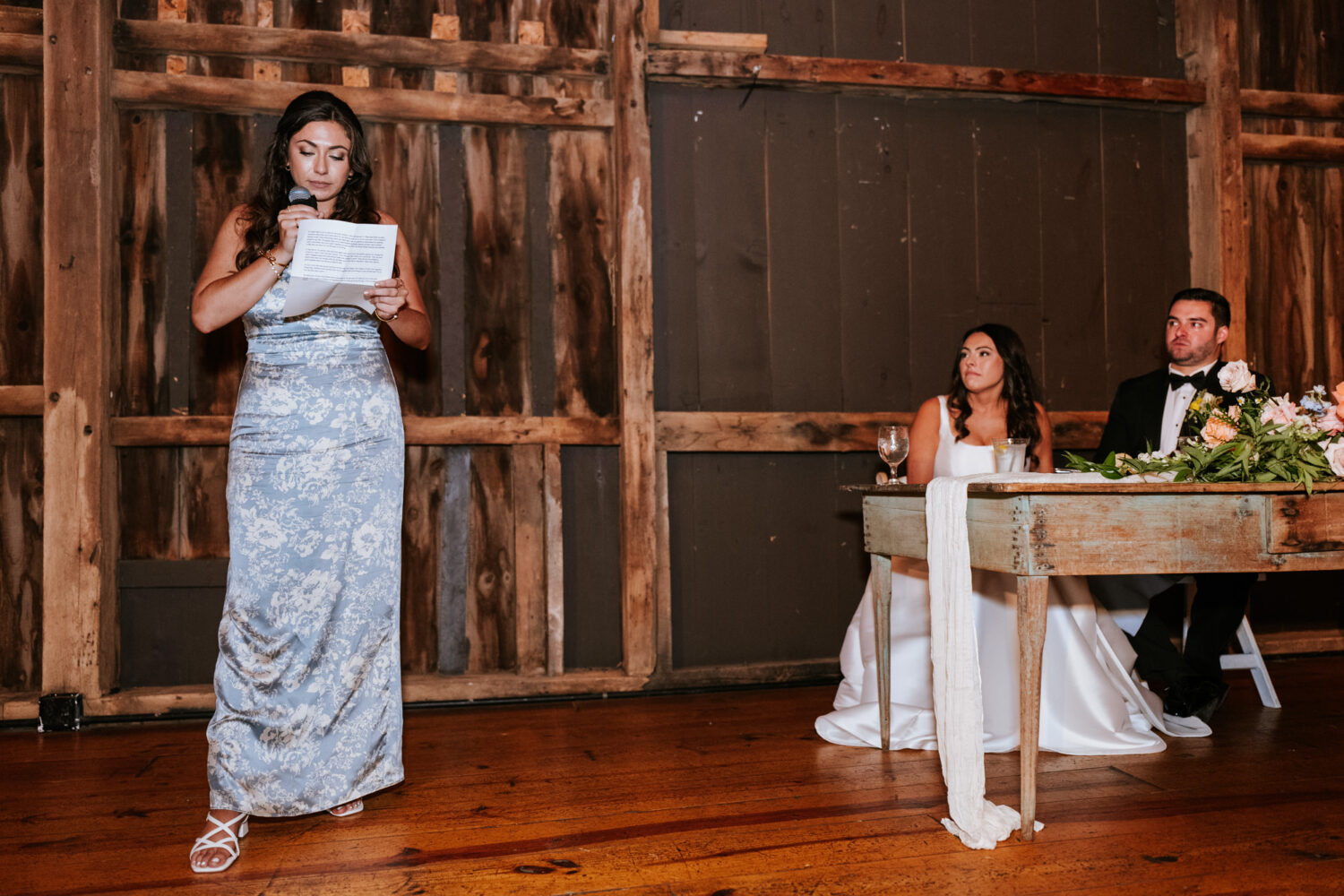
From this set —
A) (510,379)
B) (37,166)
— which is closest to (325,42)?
(37,166)

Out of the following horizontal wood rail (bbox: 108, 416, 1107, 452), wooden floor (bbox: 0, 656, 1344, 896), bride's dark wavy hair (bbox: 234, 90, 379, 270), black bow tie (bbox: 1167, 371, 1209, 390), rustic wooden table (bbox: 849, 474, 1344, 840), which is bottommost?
wooden floor (bbox: 0, 656, 1344, 896)

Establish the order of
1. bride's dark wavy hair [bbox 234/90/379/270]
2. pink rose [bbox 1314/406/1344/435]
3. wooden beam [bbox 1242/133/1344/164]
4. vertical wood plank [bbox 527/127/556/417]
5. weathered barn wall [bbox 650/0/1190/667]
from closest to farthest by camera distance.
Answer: pink rose [bbox 1314/406/1344/435] → bride's dark wavy hair [bbox 234/90/379/270] → vertical wood plank [bbox 527/127/556/417] → weathered barn wall [bbox 650/0/1190/667] → wooden beam [bbox 1242/133/1344/164]

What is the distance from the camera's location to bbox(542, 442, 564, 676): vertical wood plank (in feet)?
11.8

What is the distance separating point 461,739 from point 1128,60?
392 centimetres

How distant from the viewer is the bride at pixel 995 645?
2723mm

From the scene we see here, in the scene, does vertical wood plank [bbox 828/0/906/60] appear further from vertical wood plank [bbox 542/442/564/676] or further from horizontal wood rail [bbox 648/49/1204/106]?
vertical wood plank [bbox 542/442/564/676]

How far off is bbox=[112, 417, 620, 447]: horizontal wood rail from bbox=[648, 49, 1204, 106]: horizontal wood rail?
1414 mm

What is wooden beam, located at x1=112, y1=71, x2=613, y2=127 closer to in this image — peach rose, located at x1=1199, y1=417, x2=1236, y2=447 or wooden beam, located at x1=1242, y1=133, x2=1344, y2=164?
peach rose, located at x1=1199, y1=417, x2=1236, y2=447

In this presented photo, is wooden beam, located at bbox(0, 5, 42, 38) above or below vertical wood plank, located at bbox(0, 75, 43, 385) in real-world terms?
above

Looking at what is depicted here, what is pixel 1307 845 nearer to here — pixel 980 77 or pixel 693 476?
pixel 693 476

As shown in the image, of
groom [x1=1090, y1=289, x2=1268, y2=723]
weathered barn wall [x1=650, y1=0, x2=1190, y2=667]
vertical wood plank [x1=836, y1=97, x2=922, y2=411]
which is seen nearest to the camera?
groom [x1=1090, y1=289, x2=1268, y2=723]

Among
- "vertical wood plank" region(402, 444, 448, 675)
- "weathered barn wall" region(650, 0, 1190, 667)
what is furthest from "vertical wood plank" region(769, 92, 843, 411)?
"vertical wood plank" region(402, 444, 448, 675)

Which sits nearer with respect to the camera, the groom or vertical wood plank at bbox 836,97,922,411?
the groom

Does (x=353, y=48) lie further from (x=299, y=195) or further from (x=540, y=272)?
(x=299, y=195)
